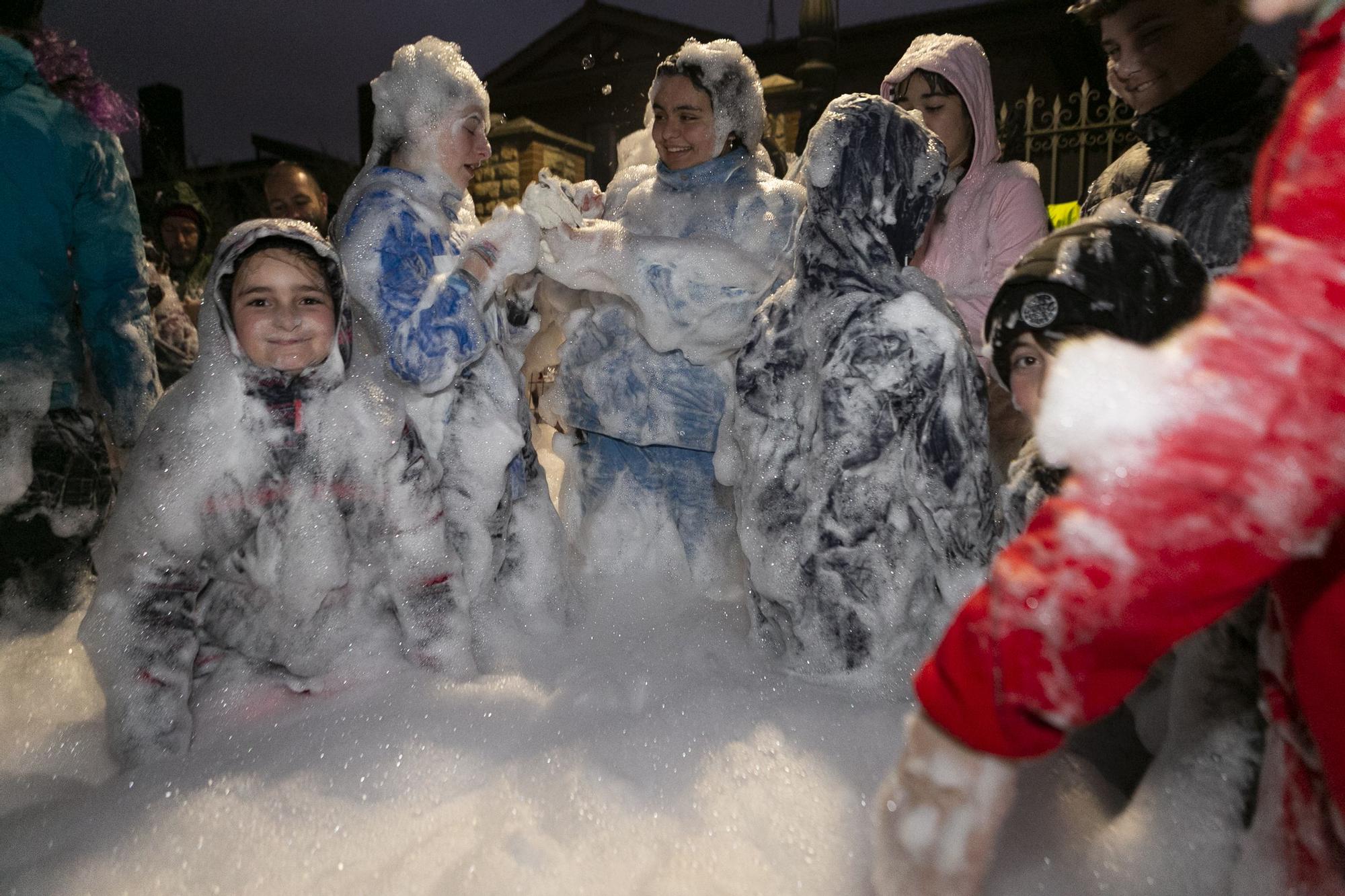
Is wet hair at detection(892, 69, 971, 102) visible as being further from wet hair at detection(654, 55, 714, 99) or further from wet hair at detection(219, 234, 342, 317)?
wet hair at detection(219, 234, 342, 317)

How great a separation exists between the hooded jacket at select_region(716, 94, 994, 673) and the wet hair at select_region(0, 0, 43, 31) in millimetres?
2450

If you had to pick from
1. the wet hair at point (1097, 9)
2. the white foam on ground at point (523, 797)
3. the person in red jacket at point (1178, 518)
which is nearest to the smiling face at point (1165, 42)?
the wet hair at point (1097, 9)

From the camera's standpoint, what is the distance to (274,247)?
2281 mm

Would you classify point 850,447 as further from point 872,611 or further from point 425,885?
point 425,885

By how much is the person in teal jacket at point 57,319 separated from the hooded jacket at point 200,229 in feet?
6.11

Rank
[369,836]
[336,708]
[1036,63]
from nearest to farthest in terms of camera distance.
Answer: [369,836] → [336,708] → [1036,63]

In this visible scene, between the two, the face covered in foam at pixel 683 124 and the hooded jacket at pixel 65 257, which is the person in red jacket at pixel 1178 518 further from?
the hooded jacket at pixel 65 257

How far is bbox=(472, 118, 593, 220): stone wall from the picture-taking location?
728 centimetres

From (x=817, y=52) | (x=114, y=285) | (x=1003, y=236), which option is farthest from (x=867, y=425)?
(x=817, y=52)

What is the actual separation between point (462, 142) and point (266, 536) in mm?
1384

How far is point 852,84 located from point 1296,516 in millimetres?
9449

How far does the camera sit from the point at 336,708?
2.27 m

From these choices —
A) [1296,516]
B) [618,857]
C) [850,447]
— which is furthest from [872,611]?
[1296,516]

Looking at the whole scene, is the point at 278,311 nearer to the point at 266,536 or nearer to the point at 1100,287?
the point at 266,536
